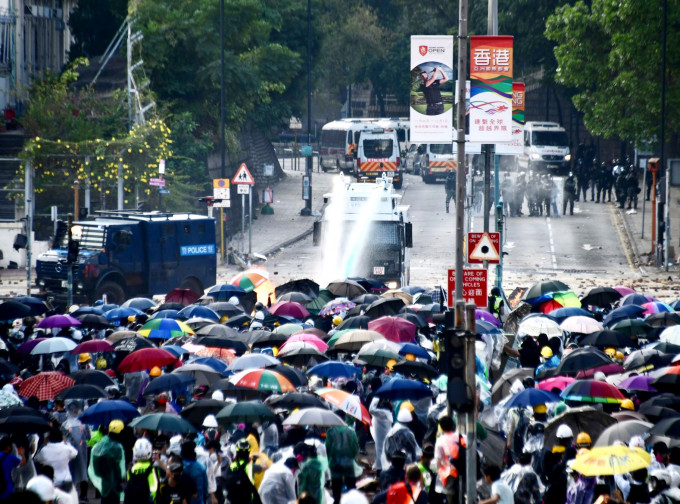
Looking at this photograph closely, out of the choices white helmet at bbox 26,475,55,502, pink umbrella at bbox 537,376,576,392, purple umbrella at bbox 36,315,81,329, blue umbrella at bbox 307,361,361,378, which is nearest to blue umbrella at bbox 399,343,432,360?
blue umbrella at bbox 307,361,361,378

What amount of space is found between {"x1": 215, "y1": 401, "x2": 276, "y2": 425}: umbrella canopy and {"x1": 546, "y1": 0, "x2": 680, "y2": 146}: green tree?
110ft

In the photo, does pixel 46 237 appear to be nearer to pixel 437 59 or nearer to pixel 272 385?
pixel 437 59

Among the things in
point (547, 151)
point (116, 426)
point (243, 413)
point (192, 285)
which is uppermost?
point (547, 151)

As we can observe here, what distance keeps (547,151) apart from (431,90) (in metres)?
37.4

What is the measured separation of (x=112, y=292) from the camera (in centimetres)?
3017

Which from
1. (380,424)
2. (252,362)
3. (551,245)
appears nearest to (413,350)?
(380,424)

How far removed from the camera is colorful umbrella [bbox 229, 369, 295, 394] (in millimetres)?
15891

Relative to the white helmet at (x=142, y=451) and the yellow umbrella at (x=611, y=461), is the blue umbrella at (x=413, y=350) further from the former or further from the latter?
the yellow umbrella at (x=611, y=461)

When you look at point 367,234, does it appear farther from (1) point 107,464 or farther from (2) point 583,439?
(2) point 583,439

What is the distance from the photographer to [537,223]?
4997 centimetres

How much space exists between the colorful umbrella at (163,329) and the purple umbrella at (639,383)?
776 centimetres

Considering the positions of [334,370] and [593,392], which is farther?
[334,370]

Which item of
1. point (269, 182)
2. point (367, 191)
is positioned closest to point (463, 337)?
point (367, 191)

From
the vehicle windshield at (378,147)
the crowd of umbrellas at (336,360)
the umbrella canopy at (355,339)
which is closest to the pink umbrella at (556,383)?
the crowd of umbrellas at (336,360)
